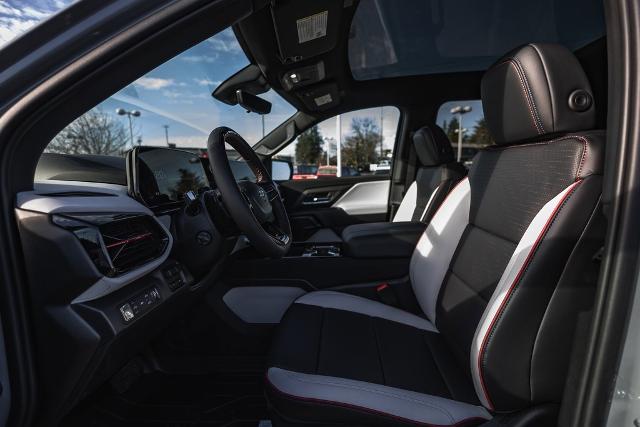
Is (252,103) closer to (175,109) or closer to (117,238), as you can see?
(175,109)

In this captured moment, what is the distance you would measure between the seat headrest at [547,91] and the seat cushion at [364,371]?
2.34 ft

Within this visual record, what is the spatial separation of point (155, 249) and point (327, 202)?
2250mm

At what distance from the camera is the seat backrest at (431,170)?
2.30m

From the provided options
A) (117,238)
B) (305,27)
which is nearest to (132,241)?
(117,238)

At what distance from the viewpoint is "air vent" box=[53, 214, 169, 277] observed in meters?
0.81

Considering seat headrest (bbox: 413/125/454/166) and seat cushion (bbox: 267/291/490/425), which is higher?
seat headrest (bbox: 413/125/454/166)

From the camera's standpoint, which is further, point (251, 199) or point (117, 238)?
point (251, 199)

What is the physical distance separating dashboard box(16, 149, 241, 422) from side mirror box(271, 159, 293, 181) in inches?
74.0

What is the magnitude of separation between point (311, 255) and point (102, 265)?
113cm

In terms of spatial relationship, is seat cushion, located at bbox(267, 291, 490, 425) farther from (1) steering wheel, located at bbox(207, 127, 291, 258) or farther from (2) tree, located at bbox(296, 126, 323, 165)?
(2) tree, located at bbox(296, 126, 323, 165)

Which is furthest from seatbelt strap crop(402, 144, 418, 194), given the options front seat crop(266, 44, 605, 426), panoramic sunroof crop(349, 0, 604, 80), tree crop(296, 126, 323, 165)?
front seat crop(266, 44, 605, 426)

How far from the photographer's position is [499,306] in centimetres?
86

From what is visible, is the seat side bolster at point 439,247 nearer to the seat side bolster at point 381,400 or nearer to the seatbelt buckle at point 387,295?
the seatbelt buckle at point 387,295

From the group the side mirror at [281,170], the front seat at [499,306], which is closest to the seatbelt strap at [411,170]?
the side mirror at [281,170]
